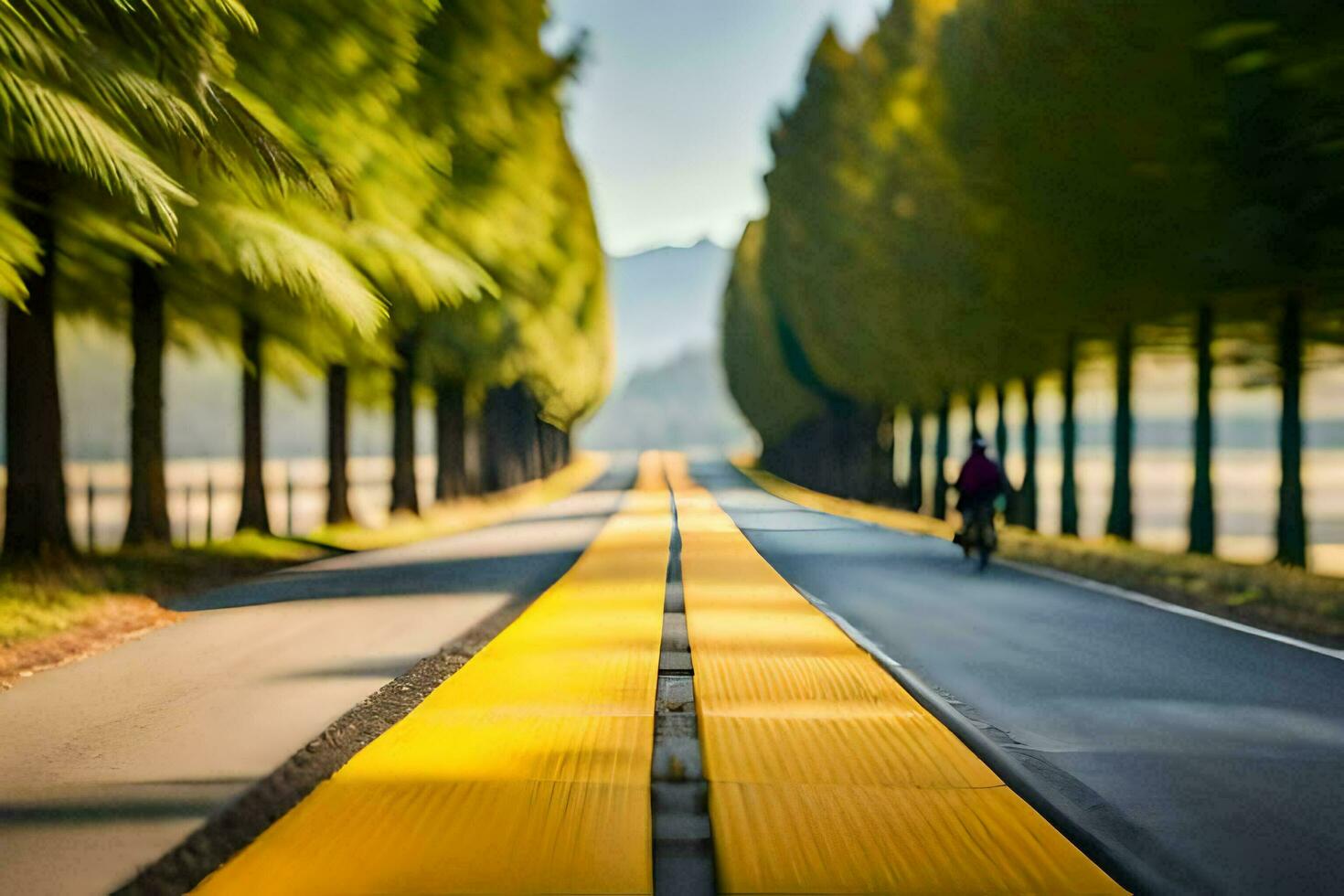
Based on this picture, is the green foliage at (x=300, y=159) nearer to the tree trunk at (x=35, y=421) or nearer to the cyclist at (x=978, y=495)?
the tree trunk at (x=35, y=421)

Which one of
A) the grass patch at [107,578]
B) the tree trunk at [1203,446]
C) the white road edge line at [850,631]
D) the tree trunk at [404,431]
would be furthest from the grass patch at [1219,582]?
A: the tree trunk at [404,431]

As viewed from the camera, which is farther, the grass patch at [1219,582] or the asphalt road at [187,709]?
the grass patch at [1219,582]

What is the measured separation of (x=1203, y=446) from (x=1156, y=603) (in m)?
10.3

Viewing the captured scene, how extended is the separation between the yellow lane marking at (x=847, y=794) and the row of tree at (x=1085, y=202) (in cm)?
953

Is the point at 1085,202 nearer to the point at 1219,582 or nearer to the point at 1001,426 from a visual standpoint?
the point at 1219,582

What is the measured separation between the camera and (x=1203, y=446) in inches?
877

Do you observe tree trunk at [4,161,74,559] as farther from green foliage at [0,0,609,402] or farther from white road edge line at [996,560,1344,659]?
white road edge line at [996,560,1344,659]

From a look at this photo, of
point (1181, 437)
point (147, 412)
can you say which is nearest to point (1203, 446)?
point (1181, 437)

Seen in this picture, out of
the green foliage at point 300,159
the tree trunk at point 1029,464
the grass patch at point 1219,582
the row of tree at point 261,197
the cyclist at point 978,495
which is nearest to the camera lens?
the green foliage at point 300,159

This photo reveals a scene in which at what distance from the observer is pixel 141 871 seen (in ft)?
14.9

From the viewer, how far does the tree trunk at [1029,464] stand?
30859 millimetres

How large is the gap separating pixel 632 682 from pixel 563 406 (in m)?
49.2

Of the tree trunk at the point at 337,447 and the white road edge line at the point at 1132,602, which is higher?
the tree trunk at the point at 337,447

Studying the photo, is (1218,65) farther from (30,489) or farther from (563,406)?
(563,406)
